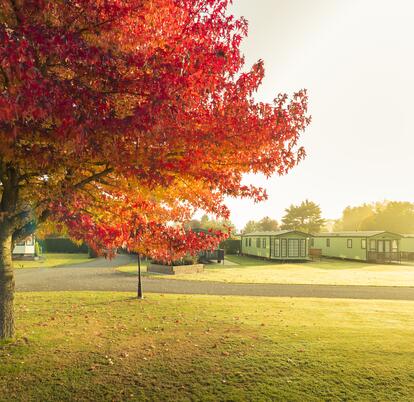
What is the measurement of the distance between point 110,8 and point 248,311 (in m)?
9.21

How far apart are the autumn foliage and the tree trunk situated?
32 centimetres

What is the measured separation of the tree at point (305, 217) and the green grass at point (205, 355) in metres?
72.2

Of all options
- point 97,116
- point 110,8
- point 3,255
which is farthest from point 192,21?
point 3,255

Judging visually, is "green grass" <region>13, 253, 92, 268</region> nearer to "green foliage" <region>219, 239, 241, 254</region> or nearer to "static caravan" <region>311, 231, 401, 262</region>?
"green foliage" <region>219, 239, 241, 254</region>

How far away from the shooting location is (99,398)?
6.00m

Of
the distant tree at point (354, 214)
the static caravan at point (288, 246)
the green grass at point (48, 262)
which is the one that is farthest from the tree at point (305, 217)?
the green grass at point (48, 262)

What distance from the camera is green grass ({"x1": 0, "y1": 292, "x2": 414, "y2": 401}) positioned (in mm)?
6254

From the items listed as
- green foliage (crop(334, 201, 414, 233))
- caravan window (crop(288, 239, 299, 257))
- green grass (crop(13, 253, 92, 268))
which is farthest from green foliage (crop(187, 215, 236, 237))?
green foliage (crop(334, 201, 414, 233))

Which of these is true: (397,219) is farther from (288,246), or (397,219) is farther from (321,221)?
(288,246)

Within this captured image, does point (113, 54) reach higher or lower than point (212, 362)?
higher

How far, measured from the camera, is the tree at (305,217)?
272 ft

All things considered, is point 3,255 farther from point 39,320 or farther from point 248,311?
point 248,311

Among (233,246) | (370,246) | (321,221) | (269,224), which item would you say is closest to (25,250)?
(233,246)

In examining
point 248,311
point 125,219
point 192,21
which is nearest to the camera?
point 192,21
